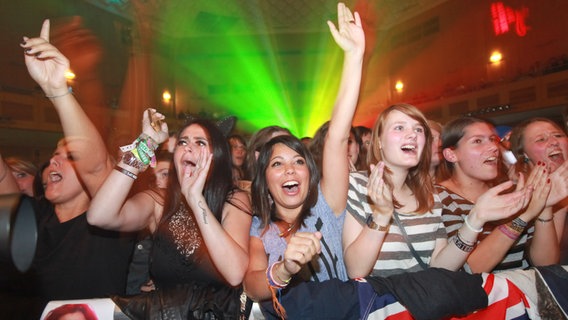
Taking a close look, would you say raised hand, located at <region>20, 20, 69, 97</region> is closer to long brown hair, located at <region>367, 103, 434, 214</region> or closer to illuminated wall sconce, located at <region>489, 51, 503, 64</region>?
long brown hair, located at <region>367, 103, 434, 214</region>

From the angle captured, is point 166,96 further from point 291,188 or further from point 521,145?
point 521,145

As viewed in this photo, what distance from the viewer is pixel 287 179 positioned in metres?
1.83

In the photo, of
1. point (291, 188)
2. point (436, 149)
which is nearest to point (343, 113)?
point (291, 188)

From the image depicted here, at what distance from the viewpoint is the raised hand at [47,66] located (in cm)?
163

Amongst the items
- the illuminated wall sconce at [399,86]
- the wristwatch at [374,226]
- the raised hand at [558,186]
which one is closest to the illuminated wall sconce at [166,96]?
the illuminated wall sconce at [399,86]

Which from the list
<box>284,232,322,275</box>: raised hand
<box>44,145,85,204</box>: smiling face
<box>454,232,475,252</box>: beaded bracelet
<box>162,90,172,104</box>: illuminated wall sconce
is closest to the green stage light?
<box>162,90,172,104</box>: illuminated wall sconce

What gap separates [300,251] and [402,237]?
0.72 meters

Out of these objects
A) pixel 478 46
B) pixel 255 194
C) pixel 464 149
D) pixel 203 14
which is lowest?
pixel 255 194

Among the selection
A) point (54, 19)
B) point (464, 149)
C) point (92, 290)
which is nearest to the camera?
point (92, 290)

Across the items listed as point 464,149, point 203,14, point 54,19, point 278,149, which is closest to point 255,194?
point 278,149

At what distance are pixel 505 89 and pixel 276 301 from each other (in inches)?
494

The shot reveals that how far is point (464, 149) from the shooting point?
93.6 inches

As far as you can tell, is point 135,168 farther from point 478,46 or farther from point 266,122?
point 478,46

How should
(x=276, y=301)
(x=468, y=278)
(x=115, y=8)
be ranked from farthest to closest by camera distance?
(x=115, y=8) → (x=468, y=278) → (x=276, y=301)
